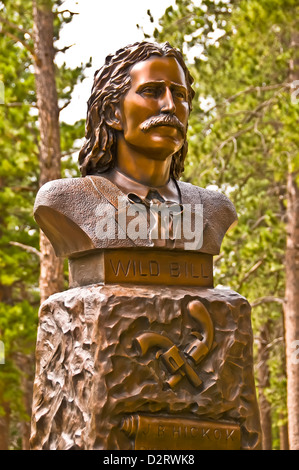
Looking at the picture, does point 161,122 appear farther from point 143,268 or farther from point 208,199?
point 143,268

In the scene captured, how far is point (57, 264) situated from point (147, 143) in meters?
4.75

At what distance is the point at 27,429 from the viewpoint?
1572 cm

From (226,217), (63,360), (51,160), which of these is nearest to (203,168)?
(51,160)

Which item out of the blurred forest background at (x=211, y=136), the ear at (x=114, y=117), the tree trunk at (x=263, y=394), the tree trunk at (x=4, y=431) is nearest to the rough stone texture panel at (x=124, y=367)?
the ear at (x=114, y=117)

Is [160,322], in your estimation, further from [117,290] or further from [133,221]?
[133,221]

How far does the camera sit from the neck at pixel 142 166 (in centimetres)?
463

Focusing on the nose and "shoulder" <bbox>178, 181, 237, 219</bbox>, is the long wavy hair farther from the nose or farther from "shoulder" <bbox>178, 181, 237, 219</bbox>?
"shoulder" <bbox>178, 181, 237, 219</bbox>

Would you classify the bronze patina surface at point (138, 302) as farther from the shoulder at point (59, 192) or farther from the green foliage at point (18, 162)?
the green foliage at point (18, 162)

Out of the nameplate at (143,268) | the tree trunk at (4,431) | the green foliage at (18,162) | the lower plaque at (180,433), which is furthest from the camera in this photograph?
the tree trunk at (4,431)

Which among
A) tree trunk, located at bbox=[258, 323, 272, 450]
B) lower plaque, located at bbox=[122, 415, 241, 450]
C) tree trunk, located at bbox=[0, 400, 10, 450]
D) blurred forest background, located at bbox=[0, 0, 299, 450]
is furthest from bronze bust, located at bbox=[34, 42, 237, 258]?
tree trunk, located at bbox=[258, 323, 272, 450]

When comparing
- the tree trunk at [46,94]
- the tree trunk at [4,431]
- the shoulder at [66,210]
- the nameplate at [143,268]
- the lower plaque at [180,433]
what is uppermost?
the tree trunk at [46,94]

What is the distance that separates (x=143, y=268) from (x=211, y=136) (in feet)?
24.4

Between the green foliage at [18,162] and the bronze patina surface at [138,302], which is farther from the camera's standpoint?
the green foliage at [18,162]

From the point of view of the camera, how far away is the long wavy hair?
15.0 feet
